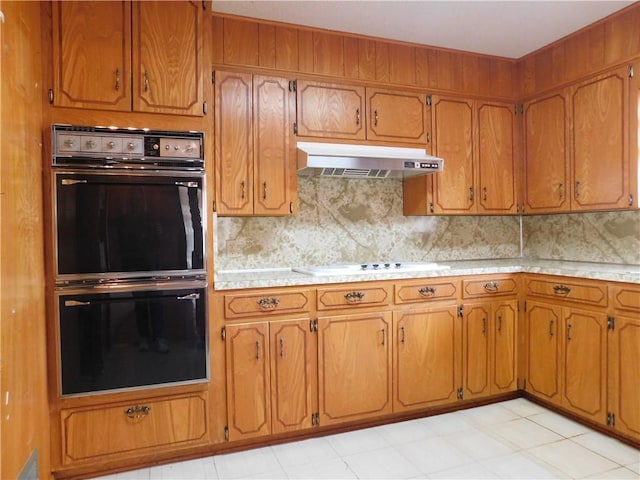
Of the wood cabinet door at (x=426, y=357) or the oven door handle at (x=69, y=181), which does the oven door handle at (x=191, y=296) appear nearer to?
the oven door handle at (x=69, y=181)

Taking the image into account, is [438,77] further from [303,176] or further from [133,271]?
[133,271]

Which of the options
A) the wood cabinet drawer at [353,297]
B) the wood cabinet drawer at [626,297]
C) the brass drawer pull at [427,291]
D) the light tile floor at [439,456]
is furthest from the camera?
the brass drawer pull at [427,291]

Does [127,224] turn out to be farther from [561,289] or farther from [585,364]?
[585,364]

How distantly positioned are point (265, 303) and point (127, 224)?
2.72ft

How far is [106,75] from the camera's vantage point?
2.20 metres

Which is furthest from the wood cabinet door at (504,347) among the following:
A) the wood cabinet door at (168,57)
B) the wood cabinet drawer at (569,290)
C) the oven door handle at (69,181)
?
the oven door handle at (69,181)

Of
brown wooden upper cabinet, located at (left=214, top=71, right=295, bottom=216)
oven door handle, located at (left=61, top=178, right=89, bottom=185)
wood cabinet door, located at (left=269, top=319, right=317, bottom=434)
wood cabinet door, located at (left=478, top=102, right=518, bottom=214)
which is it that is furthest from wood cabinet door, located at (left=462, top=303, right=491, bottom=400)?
oven door handle, located at (left=61, top=178, right=89, bottom=185)

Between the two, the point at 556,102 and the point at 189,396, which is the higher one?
the point at 556,102

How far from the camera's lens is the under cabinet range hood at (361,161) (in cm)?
271

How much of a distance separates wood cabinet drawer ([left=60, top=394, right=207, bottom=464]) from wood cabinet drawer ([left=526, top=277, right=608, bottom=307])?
2.23 m

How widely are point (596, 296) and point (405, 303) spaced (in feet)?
3.59

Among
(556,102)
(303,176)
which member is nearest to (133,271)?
(303,176)

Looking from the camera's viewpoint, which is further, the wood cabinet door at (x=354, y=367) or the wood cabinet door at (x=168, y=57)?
the wood cabinet door at (x=354, y=367)

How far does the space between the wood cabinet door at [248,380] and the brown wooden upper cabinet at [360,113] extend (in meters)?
1.30
